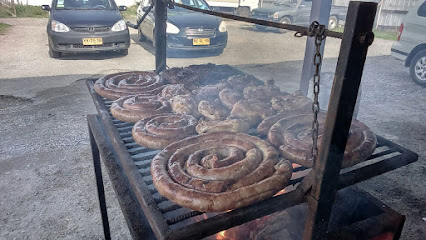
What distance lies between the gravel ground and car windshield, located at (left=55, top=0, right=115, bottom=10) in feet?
5.21

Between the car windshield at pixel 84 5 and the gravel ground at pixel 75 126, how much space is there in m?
1.59

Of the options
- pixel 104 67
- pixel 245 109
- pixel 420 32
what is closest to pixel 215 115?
pixel 245 109

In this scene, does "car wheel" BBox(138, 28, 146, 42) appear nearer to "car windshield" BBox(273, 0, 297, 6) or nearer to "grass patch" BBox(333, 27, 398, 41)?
"car windshield" BBox(273, 0, 297, 6)

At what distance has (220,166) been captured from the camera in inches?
70.9

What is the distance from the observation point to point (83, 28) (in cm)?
961

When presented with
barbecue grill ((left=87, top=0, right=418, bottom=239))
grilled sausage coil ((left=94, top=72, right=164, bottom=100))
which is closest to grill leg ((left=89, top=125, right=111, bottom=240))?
grilled sausage coil ((left=94, top=72, right=164, bottom=100))

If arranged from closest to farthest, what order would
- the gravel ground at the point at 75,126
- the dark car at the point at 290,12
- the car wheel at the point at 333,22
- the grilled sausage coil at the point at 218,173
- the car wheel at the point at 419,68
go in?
the grilled sausage coil at the point at 218,173, the gravel ground at the point at 75,126, the car wheel at the point at 419,68, the dark car at the point at 290,12, the car wheel at the point at 333,22

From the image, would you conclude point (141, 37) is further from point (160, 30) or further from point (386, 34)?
point (386, 34)

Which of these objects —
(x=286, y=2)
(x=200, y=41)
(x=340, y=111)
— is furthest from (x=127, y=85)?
(x=286, y=2)

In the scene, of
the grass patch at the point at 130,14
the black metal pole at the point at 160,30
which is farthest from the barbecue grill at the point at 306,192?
the grass patch at the point at 130,14

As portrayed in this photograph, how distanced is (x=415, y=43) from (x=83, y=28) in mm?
9712

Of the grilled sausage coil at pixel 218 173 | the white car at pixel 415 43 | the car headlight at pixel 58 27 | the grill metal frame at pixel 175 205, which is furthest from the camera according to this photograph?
the car headlight at pixel 58 27

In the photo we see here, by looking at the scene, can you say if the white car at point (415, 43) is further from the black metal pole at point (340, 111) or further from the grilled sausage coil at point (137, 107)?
the black metal pole at point (340, 111)

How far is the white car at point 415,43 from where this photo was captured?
8352 mm
